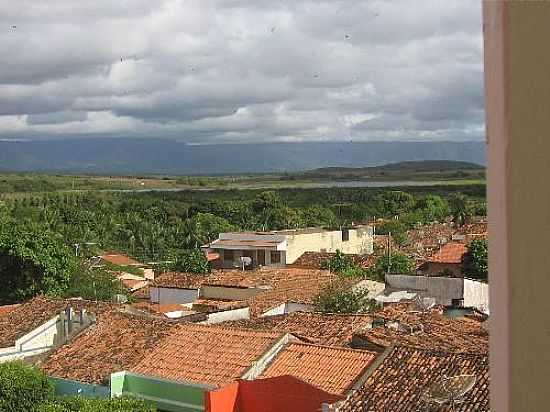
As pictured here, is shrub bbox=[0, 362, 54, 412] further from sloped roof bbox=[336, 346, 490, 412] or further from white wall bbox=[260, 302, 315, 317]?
white wall bbox=[260, 302, 315, 317]

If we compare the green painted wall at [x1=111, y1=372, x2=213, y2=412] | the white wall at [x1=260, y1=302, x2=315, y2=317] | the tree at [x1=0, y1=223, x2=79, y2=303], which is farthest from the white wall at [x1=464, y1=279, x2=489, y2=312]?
the tree at [x1=0, y1=223, x2=79, y2=303]

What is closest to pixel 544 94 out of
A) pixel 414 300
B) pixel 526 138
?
pixel 526 138

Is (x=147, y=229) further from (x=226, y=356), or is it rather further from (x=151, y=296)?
(x=226, y=356)

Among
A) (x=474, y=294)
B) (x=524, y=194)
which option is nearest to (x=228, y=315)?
(x=474, y=294)

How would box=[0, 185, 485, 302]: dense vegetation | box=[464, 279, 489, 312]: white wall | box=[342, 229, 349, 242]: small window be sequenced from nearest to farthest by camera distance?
1. box=[464, 279, 489, 312]: white wall
2. box=[0, 185, 485, 302]: dense vegetation
3. box=[342, 229, 349, 242]: small window

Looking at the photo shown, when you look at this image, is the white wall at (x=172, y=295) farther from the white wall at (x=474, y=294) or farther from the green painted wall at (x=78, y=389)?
the green painted wall at (x=78, y=389)

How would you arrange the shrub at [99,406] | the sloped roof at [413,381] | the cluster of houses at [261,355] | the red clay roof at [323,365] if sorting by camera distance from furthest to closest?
the red clay roof at [323,365] < the shrub at [99,406] < the cluster of houses at [261,355] < the sloped roof at [413,381]

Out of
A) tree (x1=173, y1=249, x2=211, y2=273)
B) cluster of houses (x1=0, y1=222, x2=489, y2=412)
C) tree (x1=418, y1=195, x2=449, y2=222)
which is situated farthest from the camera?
tree (x1=418, y1=195, x2=449, y2=222)

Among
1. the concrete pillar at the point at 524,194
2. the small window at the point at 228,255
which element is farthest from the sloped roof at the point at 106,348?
the small window at the point at 228,255
